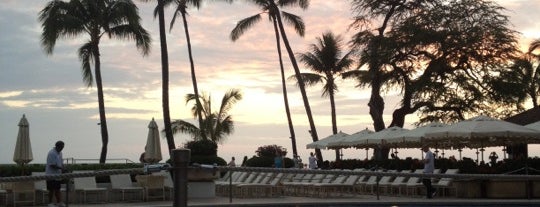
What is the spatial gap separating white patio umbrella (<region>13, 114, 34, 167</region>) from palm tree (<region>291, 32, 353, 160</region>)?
32270mm

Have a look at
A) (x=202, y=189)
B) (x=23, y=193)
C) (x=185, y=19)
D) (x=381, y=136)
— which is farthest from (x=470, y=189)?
(x=185, y=19)

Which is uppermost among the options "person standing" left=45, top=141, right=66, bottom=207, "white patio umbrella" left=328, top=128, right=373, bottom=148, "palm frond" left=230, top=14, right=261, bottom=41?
"palm frond" left=230, top=14, right=261, bottom=41

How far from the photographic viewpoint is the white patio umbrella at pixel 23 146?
23609 millimetres

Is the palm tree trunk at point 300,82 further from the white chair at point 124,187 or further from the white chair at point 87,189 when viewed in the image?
the white chair at point 87,189

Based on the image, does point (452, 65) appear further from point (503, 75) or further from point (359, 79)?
point (359, 79)

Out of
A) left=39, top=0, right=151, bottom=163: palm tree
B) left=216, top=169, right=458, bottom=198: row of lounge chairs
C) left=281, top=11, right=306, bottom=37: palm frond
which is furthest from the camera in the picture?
left=281, top=11, right=306, bottom=37: palm frond

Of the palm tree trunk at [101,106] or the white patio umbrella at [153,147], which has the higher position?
the palm tree trunk at [101,106]

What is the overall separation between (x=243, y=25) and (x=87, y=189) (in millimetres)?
30514

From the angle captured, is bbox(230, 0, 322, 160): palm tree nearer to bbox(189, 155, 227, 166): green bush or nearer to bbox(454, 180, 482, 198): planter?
bbox(189, 155, 227, 166): green bush

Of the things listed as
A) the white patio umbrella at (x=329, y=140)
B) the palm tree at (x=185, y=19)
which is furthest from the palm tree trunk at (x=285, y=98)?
the white patio umbrella at (x=329, y=140)

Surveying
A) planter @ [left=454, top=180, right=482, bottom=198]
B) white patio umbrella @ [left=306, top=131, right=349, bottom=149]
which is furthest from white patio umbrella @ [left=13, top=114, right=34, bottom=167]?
white patio umbrella @ [left=306, top=131, right=349, bottom=149]

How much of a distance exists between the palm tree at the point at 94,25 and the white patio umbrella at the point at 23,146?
51.7 feet

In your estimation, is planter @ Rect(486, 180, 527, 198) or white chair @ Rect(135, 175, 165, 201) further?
planter @ Rect(486, 180, 527, 198)

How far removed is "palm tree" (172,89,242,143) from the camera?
50938 mm
